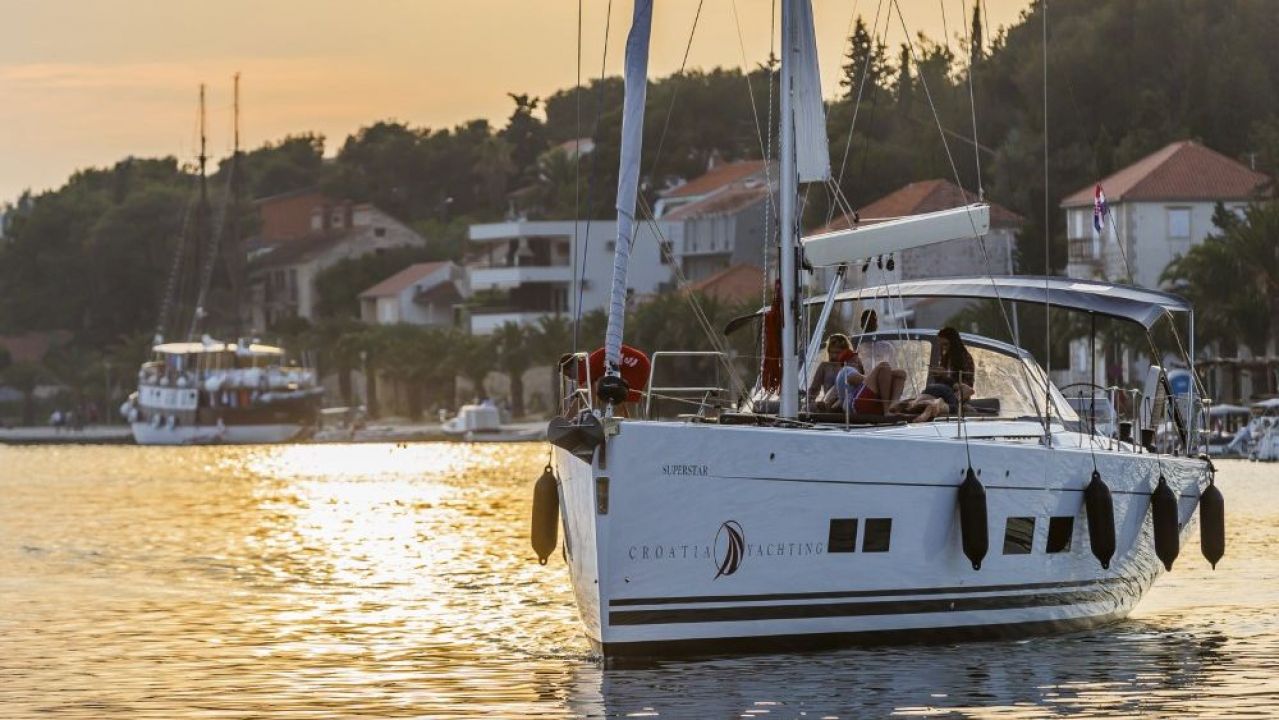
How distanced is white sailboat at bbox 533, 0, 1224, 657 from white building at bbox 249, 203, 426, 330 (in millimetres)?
144686

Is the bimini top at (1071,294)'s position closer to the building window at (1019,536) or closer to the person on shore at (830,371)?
the person on shore at (830,371)

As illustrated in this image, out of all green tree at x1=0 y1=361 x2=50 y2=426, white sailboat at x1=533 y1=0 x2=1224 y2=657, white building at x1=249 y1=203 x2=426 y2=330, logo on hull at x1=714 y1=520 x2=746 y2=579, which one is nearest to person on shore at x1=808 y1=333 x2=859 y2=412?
white sailboat at x1=533 y1=0 x2=1224 y2=657

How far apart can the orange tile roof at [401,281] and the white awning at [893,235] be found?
13119 centimetres

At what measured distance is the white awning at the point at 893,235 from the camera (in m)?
21.8

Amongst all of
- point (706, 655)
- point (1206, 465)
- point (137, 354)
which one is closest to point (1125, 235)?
point (1206, 465)

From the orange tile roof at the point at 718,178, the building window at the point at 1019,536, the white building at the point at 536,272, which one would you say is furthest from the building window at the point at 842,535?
the orange tile roof at the point at 718,178

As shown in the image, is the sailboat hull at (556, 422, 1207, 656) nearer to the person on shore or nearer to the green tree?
the person on shore

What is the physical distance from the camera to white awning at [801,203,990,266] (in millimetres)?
21778

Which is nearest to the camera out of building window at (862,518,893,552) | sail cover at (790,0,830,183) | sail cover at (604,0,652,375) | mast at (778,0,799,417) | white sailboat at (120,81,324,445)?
sail cover at (604,0,652,375)

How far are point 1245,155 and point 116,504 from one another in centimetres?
5900

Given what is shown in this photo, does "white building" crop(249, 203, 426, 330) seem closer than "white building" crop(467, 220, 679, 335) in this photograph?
No

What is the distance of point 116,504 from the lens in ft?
202

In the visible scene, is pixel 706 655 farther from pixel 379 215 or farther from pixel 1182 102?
pixel 379 215

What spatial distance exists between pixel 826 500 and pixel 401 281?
136m
